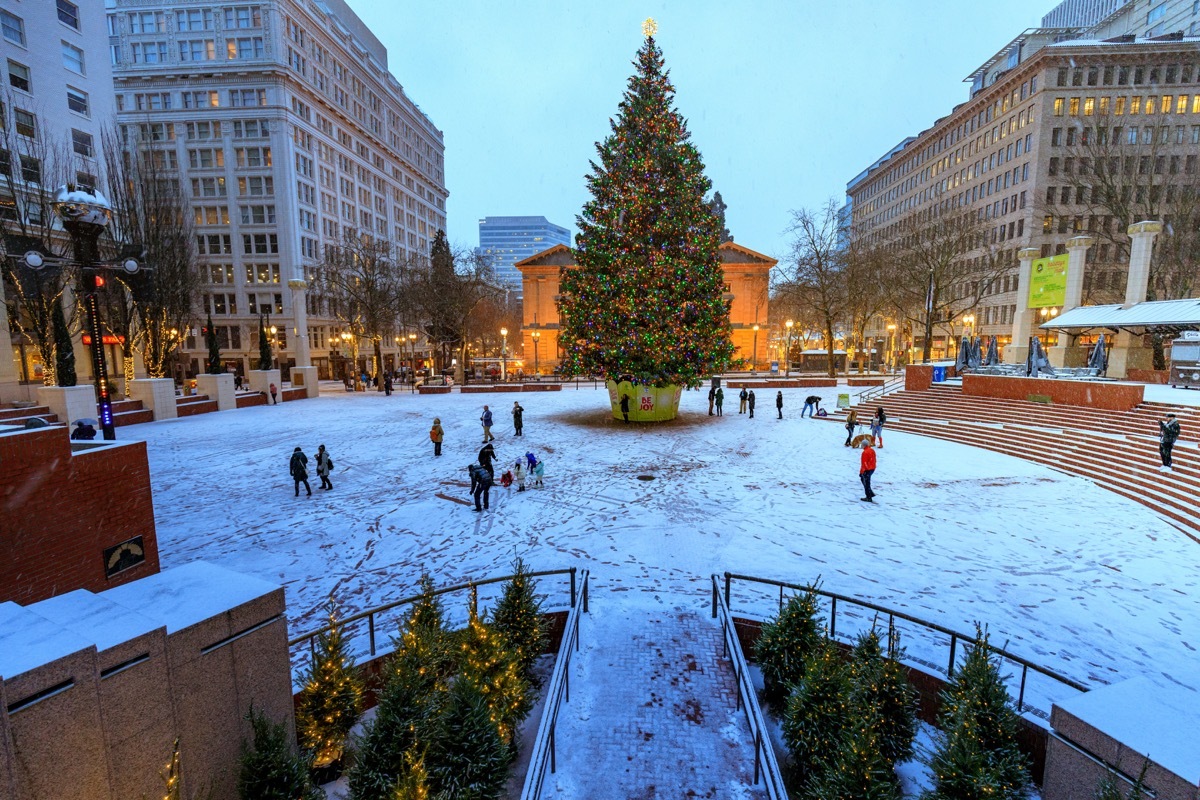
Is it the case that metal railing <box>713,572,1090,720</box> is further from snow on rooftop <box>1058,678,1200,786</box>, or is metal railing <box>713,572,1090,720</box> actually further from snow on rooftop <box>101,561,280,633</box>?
snow on rooftop <box>101,561,280,633</box>

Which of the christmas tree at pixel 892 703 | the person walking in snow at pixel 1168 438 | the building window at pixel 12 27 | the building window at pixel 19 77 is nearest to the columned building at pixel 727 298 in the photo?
the building window at pixel 19 77

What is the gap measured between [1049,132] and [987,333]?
21.5 meters

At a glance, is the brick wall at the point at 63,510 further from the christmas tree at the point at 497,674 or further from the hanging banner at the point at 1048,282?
the hanging banner at the point at 1048,282

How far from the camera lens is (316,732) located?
5.06m

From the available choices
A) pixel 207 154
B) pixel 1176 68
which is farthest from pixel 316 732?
pixel 1176 68

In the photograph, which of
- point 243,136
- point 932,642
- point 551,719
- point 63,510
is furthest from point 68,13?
point 932,642

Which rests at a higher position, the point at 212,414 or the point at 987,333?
the point at 987,333

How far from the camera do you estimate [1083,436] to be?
16469mm

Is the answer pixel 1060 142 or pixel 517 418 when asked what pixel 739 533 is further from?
pixel 1060 142

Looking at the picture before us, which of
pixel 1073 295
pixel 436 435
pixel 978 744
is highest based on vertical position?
pixel 1073 295

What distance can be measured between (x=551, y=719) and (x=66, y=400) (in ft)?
93.5

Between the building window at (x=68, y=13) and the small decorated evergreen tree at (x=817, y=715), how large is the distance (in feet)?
166

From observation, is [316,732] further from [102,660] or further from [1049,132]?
[1049,132]

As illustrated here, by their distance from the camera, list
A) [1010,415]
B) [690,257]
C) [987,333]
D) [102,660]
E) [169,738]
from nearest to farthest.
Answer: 1. [102,660]
2. [169,738]
3. [1010,415]
4. [690,257]
5. [987,333]
